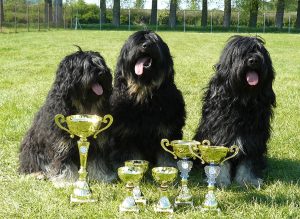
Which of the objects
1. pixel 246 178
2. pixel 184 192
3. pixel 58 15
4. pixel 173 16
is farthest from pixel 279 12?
pixel 184 192

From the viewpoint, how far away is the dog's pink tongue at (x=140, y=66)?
4766 millimetres

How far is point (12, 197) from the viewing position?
4496 millimetres

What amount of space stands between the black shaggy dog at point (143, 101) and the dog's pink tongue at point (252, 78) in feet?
2.61

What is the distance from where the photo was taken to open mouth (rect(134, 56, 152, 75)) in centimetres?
477

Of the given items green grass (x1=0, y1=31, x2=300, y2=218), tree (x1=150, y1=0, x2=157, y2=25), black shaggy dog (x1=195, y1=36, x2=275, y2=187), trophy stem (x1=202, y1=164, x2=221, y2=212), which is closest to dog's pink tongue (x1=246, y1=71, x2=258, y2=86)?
black shaggy dog (x1=195, y1=36, x2=275, y2=187)

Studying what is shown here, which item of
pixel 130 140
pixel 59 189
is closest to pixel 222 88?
pixel 130 140

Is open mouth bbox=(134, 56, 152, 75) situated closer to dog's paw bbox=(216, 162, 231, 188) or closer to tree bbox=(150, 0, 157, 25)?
dog's paw bbox=(216, 162, 231, 188)

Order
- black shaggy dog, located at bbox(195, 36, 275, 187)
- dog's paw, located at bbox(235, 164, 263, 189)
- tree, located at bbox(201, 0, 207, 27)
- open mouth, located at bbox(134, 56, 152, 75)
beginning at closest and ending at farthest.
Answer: black shaggy dog, located at bbox(195, 36, 275, 187) < open mouth, located at bbox(134, 56, 152, 75) < dog's paw, located at bbox(235, 164, 263, 189) < tree, located at bbox(201, 0, 207, 27)

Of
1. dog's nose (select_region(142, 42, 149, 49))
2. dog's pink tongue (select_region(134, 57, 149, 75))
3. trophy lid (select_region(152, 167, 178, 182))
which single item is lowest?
trophy lid (select_region(152, 167, 178, 182))

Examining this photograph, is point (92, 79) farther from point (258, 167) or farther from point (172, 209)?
point (258, 167)

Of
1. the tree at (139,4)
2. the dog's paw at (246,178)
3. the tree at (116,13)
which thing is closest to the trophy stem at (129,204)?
the dog's paw at (246,178)

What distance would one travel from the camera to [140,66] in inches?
188

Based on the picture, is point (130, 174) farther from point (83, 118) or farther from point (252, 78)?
point (252, 78)

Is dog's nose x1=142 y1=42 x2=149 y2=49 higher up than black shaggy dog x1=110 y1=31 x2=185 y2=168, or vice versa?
dog's nose x1=142 y1=42 x2=149 y2=49
